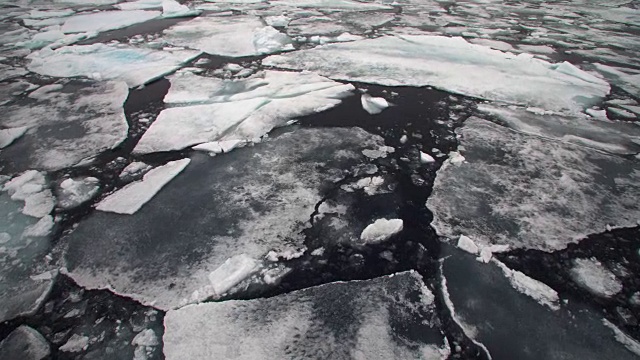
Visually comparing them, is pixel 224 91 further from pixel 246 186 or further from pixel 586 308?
pixel 586 308

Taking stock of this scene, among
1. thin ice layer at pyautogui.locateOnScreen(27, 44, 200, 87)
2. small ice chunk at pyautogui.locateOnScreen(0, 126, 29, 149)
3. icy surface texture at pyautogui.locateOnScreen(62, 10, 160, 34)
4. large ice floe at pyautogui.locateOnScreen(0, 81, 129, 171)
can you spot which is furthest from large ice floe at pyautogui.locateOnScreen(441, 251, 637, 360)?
icy surface texture at pyautogui.locateOnScreen(62, 10, 160, 34)

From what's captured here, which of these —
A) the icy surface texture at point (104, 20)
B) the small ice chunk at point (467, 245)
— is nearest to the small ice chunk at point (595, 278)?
the small ice chunk at point (467, 245)

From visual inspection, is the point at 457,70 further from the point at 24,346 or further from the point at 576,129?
the point at 24,346

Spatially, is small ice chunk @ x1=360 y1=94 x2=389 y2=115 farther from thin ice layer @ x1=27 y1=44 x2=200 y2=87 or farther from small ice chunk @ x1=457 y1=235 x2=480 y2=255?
thin ice layer @ x1=27 y1=44 x2=200 y2=87

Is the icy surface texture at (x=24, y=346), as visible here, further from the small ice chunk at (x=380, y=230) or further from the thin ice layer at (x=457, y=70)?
the thin ice layer at (x=457, y=70)

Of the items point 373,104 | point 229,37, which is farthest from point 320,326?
point 229,37

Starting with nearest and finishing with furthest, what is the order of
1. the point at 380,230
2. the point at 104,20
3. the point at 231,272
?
the point at 231,272 → the point at 380,230 → the point at 104,20

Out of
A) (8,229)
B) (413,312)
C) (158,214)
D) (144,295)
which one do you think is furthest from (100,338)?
(413,312)
